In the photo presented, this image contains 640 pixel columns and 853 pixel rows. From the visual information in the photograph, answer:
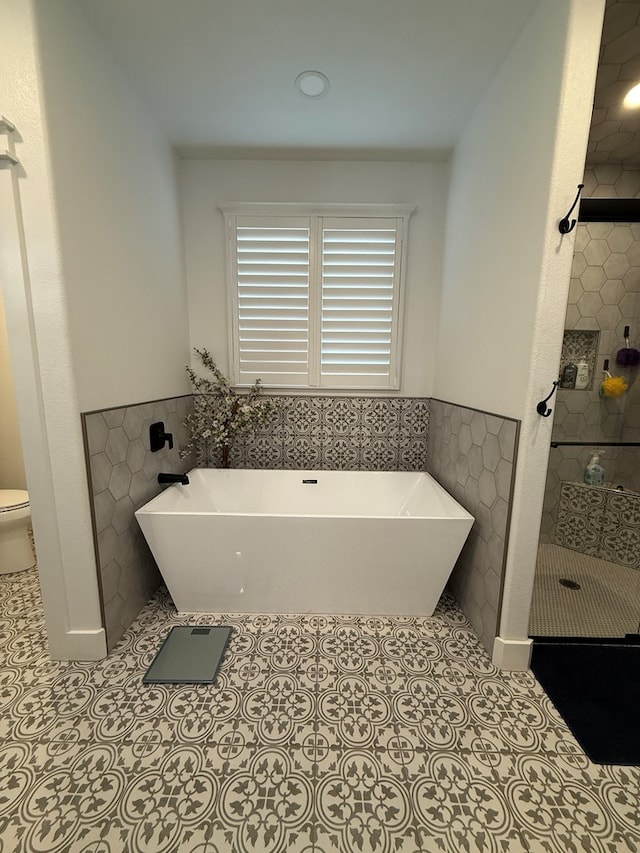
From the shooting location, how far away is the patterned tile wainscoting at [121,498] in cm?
138

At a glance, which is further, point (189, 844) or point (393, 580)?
point (393, 580)

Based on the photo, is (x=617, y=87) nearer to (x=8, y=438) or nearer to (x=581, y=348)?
(x=581, y=348)

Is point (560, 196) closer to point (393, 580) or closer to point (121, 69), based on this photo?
point (393, 580)

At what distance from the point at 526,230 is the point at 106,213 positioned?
5.79 feet

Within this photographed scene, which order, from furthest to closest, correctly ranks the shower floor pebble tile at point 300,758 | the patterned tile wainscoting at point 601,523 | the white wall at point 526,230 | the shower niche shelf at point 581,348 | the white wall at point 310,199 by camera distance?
the white wall at point 310,199
the patterned tile wainscoting at point 601,523
the shower niche shelf at point 581,348
the white wall at point 526,230
the shower floor pebble tile at point 300,758

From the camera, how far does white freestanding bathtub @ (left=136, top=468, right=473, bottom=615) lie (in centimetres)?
153

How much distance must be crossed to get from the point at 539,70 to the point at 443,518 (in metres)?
1.79

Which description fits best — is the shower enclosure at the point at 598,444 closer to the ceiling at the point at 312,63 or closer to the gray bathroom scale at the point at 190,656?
the ceiling at the point at 312,63

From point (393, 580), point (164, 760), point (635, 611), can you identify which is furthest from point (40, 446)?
point (635, 611)

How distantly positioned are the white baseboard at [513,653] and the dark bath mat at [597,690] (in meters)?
0.07

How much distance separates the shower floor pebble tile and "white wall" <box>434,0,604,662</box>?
1.30ft

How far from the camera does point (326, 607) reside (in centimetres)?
169

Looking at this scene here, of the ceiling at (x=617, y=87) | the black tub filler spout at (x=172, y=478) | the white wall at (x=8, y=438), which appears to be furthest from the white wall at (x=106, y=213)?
the ceiling at (x=617, y=87)

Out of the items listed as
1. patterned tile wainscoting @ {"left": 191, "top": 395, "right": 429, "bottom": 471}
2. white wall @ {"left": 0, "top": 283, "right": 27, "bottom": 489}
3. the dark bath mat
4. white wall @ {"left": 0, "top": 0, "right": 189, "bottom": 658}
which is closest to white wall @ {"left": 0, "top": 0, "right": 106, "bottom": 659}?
white wall @ {"left": 0, "top": 0, "right": 189, "bottom": 658}
